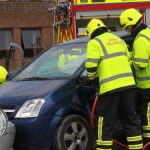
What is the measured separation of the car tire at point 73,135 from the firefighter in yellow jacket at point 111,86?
404 mm

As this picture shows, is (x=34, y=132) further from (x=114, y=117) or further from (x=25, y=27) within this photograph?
(x=25, y=27)

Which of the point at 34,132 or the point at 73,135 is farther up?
the point at 34,132

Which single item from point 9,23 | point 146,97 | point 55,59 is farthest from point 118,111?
point 9,23

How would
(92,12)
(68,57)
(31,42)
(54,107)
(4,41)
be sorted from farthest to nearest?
(31,42) → (4,41) → (92,12) → (68,57) → (54,107)

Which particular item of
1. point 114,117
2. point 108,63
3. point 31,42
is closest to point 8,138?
point 114,117

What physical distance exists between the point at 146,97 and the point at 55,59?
150 centimetres

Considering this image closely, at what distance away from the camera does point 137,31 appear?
5.64 m

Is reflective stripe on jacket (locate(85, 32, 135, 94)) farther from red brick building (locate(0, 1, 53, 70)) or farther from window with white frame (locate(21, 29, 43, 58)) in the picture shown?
window with white frame (locate(21, 29, 43, 58))

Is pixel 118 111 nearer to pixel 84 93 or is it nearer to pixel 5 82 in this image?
pixel 84 93

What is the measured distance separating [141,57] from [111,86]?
2.12 ft

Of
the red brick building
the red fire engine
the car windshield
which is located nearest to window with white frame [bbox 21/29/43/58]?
the red brick building

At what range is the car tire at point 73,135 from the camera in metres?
5.33

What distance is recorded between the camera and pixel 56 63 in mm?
6324

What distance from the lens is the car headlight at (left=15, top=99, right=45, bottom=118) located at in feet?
17.2
